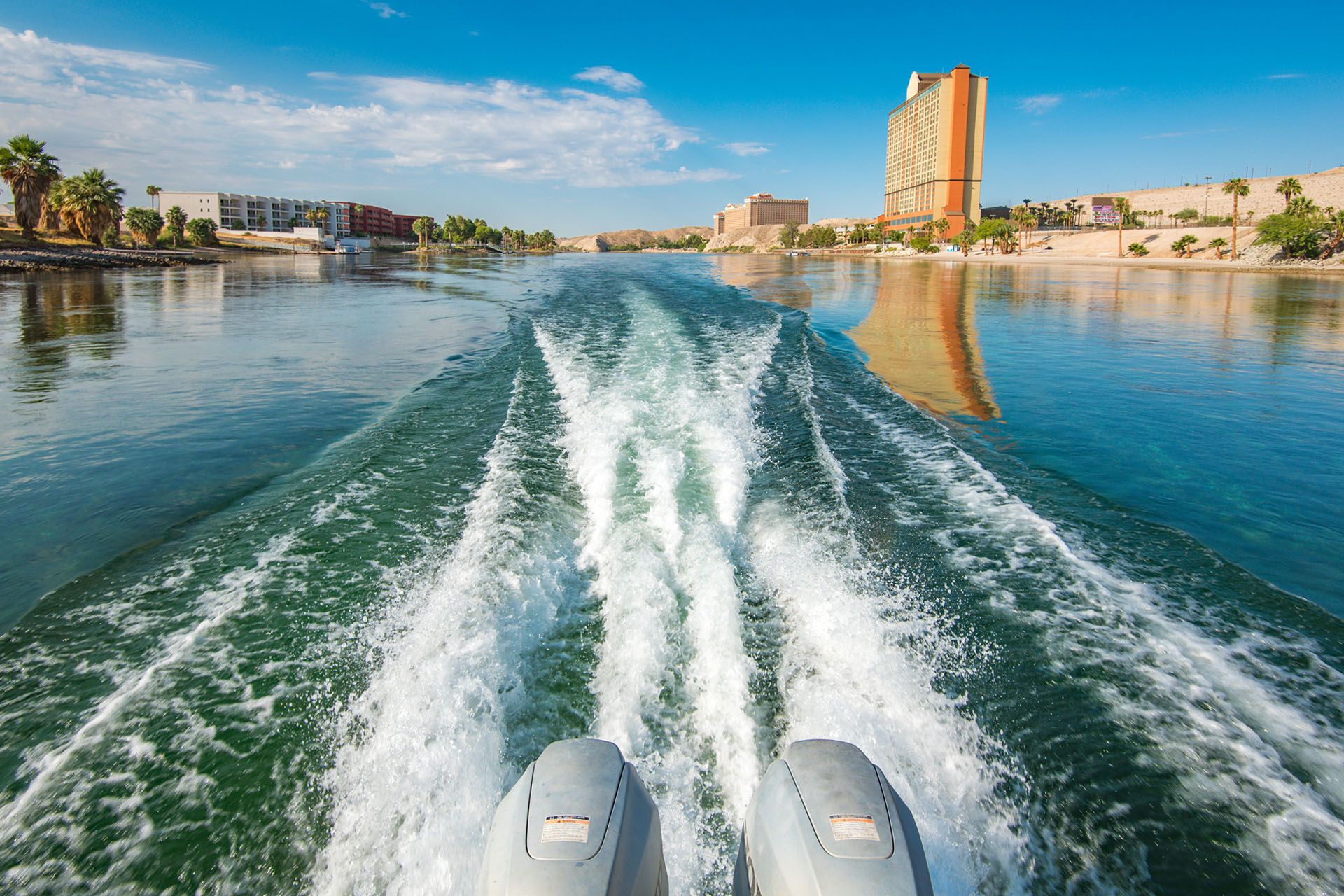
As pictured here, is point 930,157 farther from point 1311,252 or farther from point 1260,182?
point 1311,252

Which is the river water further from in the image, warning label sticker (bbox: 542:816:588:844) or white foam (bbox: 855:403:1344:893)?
warning label sticker (bbox: 542:816:588:844)

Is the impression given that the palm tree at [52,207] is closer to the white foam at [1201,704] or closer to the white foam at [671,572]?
the white foam at [671,572]

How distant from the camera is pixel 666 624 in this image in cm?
455

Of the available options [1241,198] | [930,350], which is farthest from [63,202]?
[1241,198]

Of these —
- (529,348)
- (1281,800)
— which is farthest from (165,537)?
(529,348)

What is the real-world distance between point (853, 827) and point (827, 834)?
0.29ft

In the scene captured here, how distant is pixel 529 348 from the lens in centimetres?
1535

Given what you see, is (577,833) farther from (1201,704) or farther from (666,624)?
(1201,704)

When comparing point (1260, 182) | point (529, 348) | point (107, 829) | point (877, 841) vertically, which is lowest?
point (107, 829)

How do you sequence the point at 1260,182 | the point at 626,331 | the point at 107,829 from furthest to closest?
the point at 1260,182, the point at 626,331, the point at 107,829

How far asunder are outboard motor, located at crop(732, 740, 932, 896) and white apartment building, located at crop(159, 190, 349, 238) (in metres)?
134

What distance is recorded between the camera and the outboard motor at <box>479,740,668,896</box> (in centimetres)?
203

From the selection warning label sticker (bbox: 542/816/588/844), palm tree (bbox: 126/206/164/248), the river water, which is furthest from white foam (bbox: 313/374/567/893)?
palm tree (bbox: 126/206/164/248)

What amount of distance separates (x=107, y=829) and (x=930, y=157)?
6134 inches
